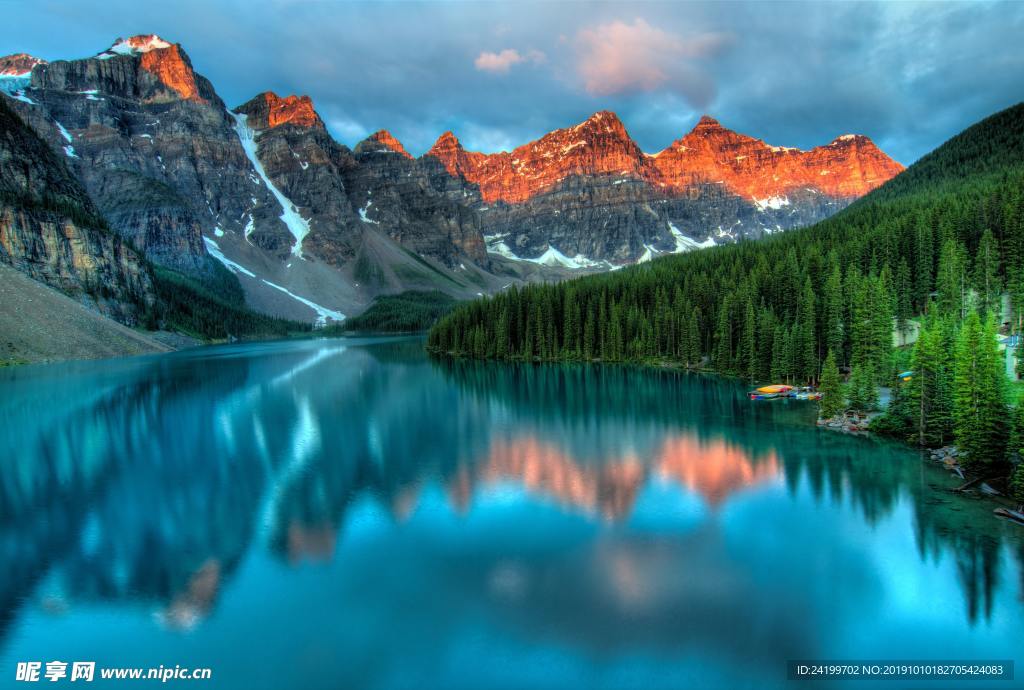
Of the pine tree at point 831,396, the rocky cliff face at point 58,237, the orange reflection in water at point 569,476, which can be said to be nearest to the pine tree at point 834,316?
the pine tree at point 831,396

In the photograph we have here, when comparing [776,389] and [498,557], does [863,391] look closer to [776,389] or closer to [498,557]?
[776,389]

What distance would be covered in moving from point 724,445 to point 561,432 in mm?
12012

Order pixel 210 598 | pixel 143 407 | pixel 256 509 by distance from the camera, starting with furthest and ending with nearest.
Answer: pixel 143 407 → pixel 256 509 → pixel 210 598

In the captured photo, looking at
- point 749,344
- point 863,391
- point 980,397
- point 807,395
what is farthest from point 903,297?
point 980,397

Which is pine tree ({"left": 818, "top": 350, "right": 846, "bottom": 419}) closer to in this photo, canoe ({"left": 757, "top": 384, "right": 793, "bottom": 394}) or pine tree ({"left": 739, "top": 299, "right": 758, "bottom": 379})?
canoe ({"left": 757, "top": 384, "right": 793, "bottom": 394})

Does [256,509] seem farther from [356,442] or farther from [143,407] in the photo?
[143,407]

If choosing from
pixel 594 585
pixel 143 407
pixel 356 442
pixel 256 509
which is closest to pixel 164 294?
pixel 143 407

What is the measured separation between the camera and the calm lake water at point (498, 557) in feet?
51.8

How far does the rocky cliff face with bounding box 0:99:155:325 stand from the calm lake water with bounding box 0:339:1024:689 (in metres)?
108

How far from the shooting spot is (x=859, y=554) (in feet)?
70.3

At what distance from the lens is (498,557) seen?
21.8 metres

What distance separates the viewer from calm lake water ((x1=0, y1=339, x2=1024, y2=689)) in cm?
1577

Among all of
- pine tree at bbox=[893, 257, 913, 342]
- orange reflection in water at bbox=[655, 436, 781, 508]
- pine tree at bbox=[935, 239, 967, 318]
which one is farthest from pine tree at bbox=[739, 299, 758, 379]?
orange reflection in water at bbox=[655, 436, 781, 508]

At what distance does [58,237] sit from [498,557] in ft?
519
